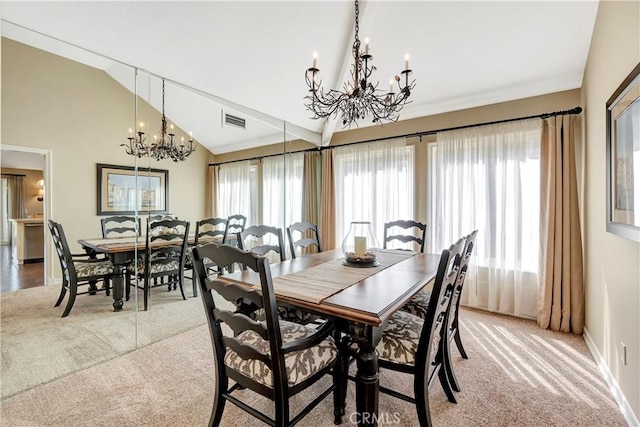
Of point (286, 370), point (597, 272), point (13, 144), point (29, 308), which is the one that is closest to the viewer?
point (286, 370)

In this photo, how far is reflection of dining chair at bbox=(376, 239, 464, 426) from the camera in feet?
4.46

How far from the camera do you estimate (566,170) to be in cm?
279

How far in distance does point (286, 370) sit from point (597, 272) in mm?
2623

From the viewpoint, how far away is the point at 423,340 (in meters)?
1.45

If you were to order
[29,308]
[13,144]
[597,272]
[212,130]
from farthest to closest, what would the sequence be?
[212,130], [597,272], [29,308], [13,144]

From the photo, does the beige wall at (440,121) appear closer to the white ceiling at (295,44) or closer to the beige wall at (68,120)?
the white ceiling at (295,44)

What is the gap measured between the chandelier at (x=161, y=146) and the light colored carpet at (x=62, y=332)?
1.25 meters

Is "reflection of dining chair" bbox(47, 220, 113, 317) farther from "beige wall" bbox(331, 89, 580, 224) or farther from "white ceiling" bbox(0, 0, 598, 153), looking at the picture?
"beige wall" bbox(331, 89, 580, 224)

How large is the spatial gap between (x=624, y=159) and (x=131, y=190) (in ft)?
11.5

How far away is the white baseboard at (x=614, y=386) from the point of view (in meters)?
1.61

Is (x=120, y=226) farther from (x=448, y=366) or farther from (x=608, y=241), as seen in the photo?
(x=608, y=241)

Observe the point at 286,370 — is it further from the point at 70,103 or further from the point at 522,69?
the point at 522,69

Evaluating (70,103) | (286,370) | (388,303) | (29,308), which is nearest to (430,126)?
(388,303)

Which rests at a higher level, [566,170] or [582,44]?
[582,44]
